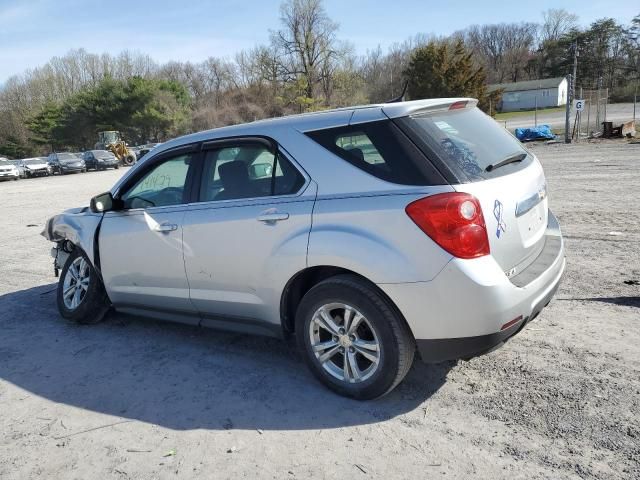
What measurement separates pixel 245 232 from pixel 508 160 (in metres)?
1.82

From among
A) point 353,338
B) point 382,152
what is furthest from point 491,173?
point 353,338

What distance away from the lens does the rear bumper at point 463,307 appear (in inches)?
116

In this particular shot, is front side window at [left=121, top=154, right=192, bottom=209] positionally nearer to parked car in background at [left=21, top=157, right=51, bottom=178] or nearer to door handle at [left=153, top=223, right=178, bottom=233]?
door handle at [left=153, top=223, right=178, bottom=233]

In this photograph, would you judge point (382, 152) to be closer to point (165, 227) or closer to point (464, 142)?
point (464, 142)

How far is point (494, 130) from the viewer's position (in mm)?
3791

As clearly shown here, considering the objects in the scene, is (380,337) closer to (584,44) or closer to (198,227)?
(198,227)

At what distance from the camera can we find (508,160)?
3531 millimetres

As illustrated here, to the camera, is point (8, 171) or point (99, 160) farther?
point (99, 160)

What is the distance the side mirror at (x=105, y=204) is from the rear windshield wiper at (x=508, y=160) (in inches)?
123

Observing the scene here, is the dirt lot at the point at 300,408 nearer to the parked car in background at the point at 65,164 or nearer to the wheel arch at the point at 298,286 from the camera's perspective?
the wheel arch at the point at 298,286

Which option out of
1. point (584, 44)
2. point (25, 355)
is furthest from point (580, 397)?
point (584, 44)

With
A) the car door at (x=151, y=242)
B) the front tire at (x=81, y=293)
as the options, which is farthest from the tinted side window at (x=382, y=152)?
the front tire at (x=81, y=293)

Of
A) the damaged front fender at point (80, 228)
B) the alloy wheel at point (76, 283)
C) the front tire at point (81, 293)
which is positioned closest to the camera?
the damaged front fender at point (80, 228)

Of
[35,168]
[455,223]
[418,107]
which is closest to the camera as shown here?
[455,223]
